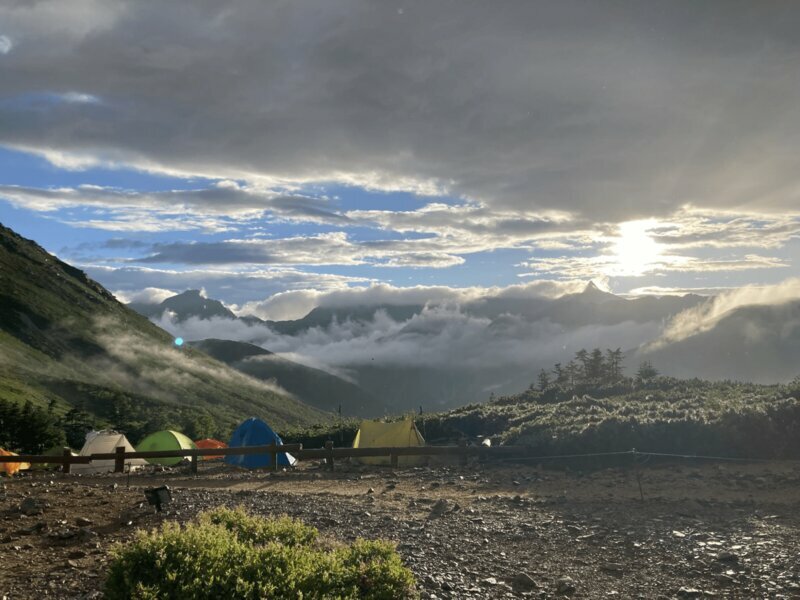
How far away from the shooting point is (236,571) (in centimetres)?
873

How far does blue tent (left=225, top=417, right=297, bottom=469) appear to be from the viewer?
2817 cm

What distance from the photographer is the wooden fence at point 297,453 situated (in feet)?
80.0

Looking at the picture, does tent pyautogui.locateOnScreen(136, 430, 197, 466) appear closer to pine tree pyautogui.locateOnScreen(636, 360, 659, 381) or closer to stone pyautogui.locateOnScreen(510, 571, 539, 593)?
A: stone pyautogui.locateOnScreen(510, 571, 539, 593)

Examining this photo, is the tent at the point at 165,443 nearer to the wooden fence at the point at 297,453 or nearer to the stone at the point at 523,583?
the wooden fence at the point at 297,453

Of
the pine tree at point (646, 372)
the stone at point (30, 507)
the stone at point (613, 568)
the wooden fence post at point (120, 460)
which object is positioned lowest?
the stone at point (613, 568)

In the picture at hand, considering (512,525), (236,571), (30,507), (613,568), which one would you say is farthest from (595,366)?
(236,571)

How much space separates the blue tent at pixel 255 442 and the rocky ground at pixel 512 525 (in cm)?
444

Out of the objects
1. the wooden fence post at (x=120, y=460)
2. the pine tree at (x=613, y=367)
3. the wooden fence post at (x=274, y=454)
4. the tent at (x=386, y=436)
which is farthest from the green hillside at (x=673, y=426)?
the pine tree at (x=613, y=367)

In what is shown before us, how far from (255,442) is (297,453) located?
552 cm

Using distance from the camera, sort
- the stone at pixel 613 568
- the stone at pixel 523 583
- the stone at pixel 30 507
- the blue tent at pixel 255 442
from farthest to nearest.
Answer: the blue tent at pixel 255 442, the stone at pixel 30 507, the stone at pixel 613 568, the stone at pixel 523 583

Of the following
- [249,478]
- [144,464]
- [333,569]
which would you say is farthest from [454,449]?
[333,569]

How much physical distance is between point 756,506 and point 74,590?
56.3 feet

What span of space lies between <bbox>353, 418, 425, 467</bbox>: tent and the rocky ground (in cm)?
699

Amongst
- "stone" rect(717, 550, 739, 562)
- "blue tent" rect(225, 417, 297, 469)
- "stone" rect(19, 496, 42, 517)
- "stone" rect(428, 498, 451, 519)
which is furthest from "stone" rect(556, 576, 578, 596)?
"blue tent" rect(225, 417, 297, 469)
